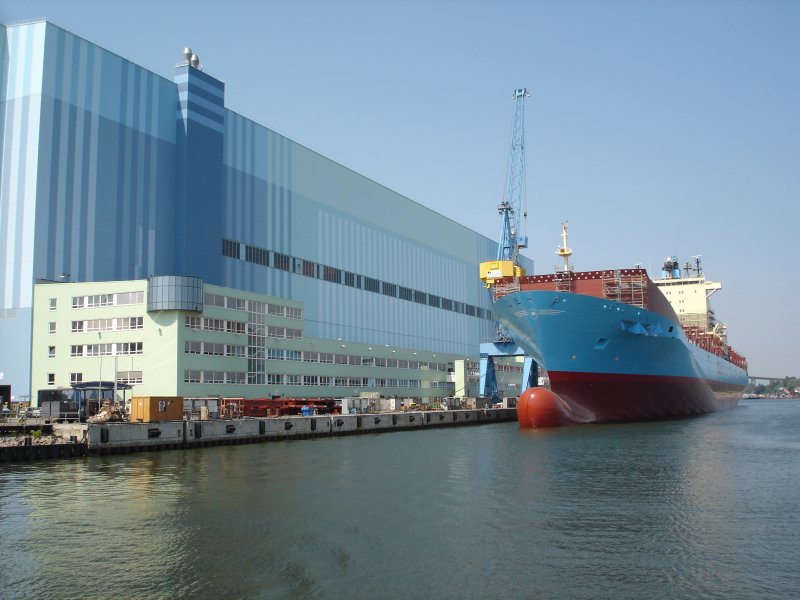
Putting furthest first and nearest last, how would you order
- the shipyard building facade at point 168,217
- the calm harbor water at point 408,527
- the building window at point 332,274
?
the building window at point 332,274 → the shipyard building facade at point 168,217 → the calm harbor water at point 408,527

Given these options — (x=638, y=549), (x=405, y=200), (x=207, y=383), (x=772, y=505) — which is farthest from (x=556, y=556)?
(x=405, y=200)

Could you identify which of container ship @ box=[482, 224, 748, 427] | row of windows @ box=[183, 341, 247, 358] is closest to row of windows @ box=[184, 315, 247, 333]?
row of windows @ box=[183, 341, 247, 358]

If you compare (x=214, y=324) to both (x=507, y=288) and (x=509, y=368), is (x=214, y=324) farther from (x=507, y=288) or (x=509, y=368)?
(x=509, y=368)

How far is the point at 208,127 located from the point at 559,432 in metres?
49.8

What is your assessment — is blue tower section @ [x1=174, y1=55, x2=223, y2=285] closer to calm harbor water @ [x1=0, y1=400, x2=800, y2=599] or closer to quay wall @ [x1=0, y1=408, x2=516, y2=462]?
quay wall @ [x1=0, y1=408, x2=516, y2=462]

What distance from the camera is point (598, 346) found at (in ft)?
194

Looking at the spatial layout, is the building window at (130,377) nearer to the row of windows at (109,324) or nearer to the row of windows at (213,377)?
the row of windows at (109,324)

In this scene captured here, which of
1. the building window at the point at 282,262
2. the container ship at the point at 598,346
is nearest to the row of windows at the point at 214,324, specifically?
the building window at the point at 282,262

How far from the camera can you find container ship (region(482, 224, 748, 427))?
58.5 m

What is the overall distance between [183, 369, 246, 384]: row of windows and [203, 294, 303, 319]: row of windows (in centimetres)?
608

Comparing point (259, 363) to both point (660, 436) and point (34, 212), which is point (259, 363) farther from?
point (660, 436)

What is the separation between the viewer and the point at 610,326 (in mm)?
58781

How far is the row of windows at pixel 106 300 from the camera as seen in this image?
62656 mm

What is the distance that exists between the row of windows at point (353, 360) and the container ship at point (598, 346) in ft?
70.0
